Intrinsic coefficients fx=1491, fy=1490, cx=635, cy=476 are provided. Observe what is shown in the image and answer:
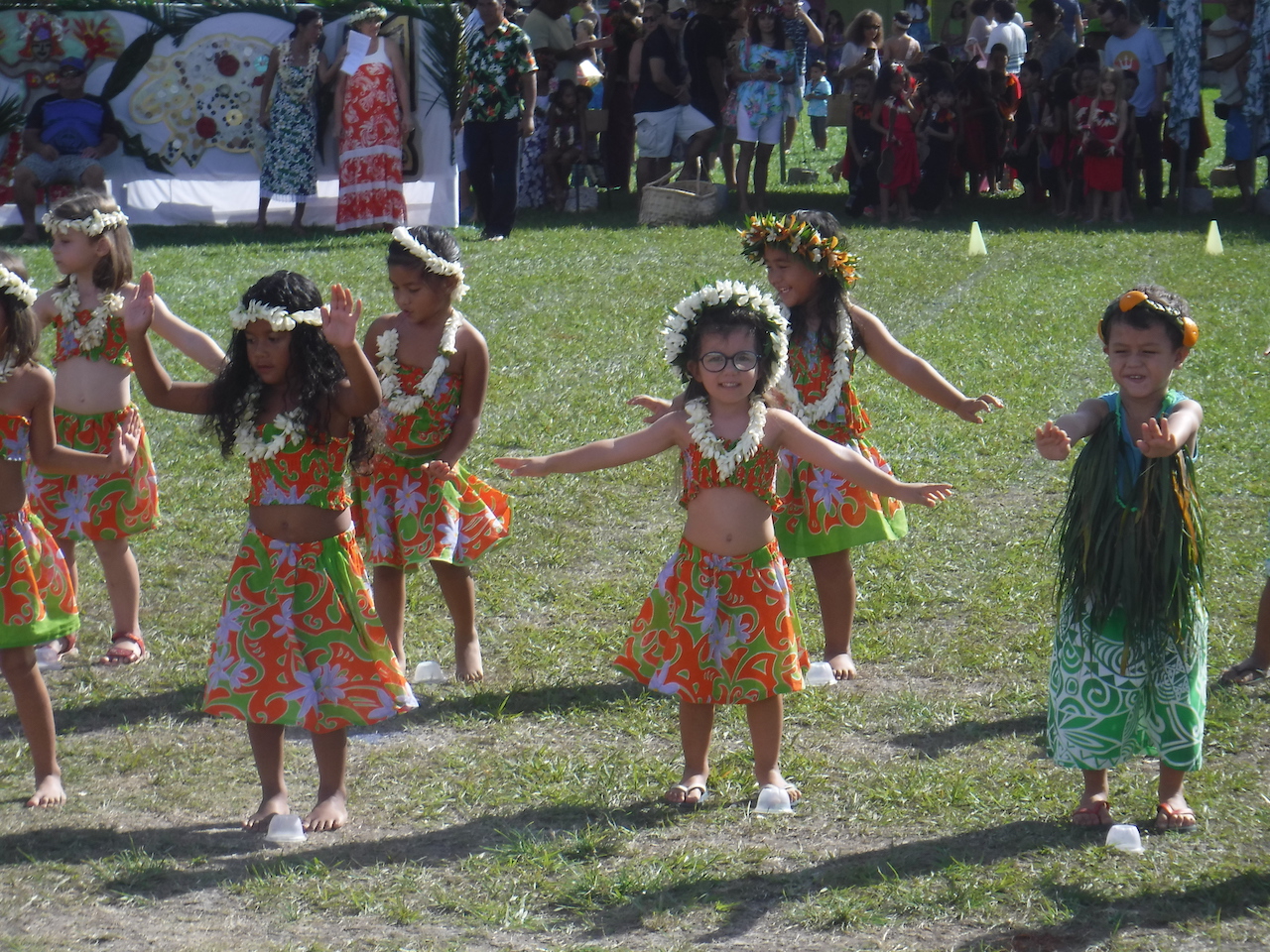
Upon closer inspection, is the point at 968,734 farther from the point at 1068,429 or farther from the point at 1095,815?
the point at 1068,429

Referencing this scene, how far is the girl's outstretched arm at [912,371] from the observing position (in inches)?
201

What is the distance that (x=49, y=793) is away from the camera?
434 cm

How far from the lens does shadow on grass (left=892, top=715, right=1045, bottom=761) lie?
4758 millimetres

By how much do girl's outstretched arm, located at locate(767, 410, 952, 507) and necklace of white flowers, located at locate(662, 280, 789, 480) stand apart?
0.21 ft

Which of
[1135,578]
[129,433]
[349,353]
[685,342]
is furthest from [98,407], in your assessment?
[1135,578]

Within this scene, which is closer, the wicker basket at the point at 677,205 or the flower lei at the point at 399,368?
the flower lei at the point at 399,368

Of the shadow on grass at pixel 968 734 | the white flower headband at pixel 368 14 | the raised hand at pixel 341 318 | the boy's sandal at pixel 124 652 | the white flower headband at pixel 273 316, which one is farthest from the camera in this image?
the white flower headband at pixel 368 14

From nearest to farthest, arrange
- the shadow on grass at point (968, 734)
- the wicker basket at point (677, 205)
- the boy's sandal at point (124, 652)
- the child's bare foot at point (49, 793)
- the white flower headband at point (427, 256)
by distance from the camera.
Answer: the child's bare foot at point (49, 793) < the shadow on grass at point (968, 734) < the white flower headband at point (427, 256) < the boy's sandal at point (124, 652) < the wicker basket at point (677, 205)

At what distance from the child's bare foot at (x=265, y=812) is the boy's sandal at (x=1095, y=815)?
2.21 metres

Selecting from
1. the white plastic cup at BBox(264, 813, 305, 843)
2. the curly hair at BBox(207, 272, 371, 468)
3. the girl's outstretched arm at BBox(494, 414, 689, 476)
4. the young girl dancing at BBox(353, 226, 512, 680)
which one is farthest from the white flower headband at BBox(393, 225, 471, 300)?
the white plastic cup at BBox(264, 813, 305, 843)

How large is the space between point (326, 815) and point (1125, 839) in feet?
7.18

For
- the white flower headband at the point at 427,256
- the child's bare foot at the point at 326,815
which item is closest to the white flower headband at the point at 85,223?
the white flower headband at the point at 427,256

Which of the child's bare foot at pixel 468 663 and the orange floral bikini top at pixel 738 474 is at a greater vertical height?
the orange floral bikini top at pixel 738 474

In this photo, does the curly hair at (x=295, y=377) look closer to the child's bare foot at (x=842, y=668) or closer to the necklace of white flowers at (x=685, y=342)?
the necklace of white flowers at (x=685, y=342)
